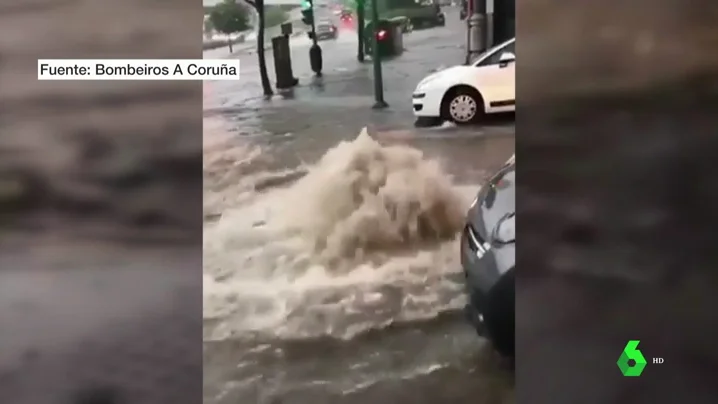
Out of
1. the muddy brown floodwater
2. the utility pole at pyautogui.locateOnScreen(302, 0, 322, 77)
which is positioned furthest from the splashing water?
the utility pole at pyautogui.locateOnScreen(302, 0, 322, 77)

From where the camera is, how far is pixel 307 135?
137 cm

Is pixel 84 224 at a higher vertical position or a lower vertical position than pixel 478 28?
lower

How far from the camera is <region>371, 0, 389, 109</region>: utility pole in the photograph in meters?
1.39

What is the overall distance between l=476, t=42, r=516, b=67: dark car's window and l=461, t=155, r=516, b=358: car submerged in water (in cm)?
18

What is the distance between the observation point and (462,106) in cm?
142

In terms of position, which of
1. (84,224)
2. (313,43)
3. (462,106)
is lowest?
(84,224)

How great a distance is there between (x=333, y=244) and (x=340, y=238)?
0.02 metres

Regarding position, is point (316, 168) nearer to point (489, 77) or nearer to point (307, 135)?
point (307, 135)

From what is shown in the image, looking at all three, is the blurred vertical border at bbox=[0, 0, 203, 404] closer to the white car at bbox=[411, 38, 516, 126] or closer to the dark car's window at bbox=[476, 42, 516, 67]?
the white car at bbox=[411, 38, 516, 126]

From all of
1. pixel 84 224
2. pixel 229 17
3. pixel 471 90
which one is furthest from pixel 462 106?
pixel 84 224

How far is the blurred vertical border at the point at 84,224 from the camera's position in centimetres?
132

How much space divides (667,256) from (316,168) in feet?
2.20

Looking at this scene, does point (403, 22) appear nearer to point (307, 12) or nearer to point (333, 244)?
point (307, 12)

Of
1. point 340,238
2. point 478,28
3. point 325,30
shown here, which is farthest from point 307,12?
point 340,238
